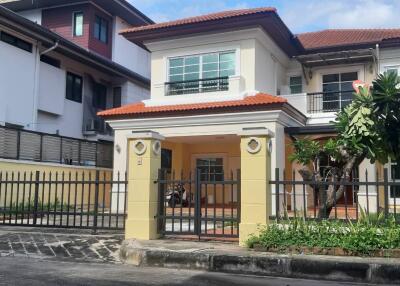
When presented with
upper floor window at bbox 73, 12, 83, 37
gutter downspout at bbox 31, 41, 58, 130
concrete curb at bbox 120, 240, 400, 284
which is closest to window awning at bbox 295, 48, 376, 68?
gutter downspout at bbox 31, 41, 58, 130

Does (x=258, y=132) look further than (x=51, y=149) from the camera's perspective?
No

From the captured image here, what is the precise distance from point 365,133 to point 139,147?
4690 millimetres

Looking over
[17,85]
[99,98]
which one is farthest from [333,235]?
[99,98]

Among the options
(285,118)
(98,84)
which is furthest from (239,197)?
(98,84)

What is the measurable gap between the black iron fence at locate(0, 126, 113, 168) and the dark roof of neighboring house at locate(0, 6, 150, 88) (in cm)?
435

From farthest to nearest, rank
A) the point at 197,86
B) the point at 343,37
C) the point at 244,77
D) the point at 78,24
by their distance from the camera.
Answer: the point at 78,24
the point at 343,37
the point at 197,86
the point at 244,77

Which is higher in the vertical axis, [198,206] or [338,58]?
[338,58]

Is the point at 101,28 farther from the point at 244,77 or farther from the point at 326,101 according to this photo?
the point at 326,101

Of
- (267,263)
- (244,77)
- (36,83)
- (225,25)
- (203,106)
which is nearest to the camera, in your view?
(267,263)

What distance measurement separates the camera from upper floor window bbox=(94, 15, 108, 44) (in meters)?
26.0

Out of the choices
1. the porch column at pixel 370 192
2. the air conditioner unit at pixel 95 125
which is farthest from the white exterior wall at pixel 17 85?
the porch column at pixel 370 192

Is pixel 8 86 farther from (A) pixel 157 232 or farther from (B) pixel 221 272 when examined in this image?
(B) pixel 221 272

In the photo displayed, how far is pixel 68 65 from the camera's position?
78.8 ft

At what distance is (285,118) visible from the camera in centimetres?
1661
